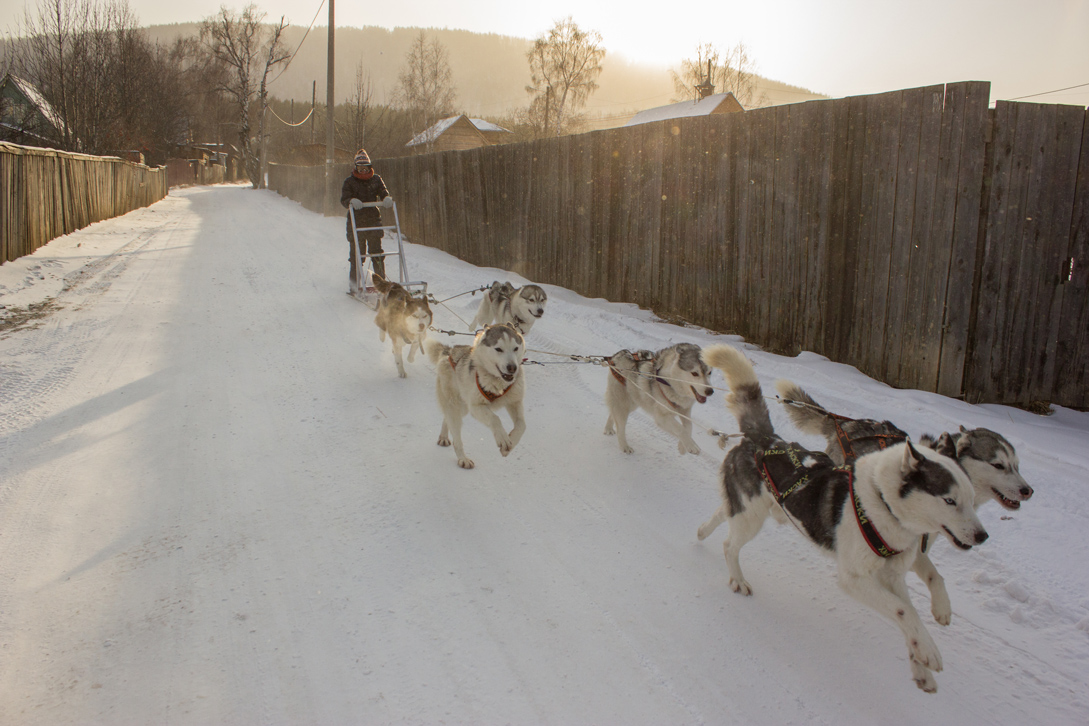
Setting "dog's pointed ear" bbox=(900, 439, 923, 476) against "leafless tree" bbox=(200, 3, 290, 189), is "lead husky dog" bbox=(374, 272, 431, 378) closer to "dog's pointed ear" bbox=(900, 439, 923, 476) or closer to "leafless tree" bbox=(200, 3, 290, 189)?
"dog's pointed ear" bbox=(900, 439, 923, 476)

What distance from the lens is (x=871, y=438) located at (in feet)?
10.7

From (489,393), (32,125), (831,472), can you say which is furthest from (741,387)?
(32,125)

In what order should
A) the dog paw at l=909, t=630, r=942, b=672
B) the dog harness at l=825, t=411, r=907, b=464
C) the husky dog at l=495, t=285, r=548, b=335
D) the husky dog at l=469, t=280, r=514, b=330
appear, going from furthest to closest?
the husky dog at l=469, t=280, r=514, b=330
the husky dog at l=495, t=285, r=548, b=335
the dog harness at l=825, t=411, r=907, b=464
the dog paw at l=909, t=630, r=942, b=672

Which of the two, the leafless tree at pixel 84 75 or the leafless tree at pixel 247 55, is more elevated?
the leafless tree at pixel 247 55

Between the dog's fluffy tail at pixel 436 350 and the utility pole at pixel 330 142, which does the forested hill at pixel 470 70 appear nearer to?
the utility pole at pixel 330 142

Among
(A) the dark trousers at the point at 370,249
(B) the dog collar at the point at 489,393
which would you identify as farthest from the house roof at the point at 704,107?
(B) the dog collar at the point at 489,393

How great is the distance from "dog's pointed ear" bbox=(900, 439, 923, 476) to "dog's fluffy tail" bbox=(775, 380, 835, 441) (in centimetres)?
129

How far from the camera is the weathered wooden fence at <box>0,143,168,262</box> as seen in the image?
1102cm

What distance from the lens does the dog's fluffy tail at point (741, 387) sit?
11.0ft

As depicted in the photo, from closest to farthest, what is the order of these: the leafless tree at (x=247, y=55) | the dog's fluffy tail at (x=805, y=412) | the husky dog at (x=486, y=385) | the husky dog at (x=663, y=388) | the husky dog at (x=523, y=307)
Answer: the dog's fluffy tail at (x=805, y=412) < the husky dog at (x=486, y=385) < the husky dog at (x=663, y=388) < the husky dog at (x=523, y=307) < the leafless tree at (x=247, y=55)

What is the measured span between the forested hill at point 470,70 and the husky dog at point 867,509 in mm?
171835

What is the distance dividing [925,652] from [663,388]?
2483mm

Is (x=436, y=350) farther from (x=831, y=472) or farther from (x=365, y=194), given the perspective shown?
(x=365, y=194)

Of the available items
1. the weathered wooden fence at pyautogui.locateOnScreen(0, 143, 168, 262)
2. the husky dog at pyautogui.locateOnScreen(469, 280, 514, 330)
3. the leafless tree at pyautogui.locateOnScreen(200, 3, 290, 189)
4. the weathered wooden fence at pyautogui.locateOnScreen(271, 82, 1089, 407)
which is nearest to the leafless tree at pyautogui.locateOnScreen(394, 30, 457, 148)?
the leafless tree at pyautogui.locateOnScreen(200, 3, 290, 189)
